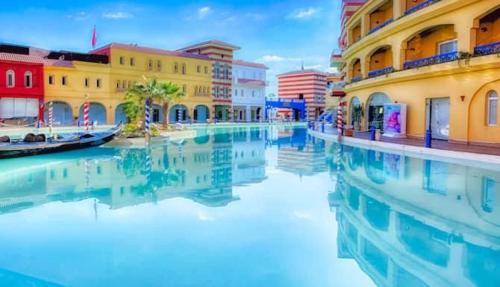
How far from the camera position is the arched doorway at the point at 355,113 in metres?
30.9

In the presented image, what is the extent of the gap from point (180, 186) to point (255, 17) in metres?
39.5

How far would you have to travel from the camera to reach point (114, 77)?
45.1 m

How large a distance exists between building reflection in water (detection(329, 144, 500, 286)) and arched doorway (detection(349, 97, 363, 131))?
18.4 m

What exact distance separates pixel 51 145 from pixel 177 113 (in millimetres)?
34516

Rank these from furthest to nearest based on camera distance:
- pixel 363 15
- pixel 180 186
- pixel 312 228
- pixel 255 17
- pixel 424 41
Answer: pixel 255 17 → pixel 363 15 → pixel 424 41 → pixel 180 186 → pixel 312 228

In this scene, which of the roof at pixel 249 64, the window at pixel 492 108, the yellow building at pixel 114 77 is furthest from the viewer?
the roof at pixel 249 64

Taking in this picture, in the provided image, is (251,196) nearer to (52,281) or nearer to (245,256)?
(245,256)

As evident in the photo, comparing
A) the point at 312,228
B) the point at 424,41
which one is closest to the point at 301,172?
the point at 312,228

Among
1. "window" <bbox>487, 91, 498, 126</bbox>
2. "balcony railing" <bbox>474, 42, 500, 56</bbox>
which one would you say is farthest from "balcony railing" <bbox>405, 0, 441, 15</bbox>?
"window" <bbox>487, 91, 498, 126</bbox>

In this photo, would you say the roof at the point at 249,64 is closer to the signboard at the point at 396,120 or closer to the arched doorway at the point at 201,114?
the arched doorway at the point at 201,114

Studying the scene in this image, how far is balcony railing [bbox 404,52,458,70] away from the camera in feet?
64.1

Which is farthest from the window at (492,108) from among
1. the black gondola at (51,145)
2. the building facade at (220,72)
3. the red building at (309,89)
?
the red building at (309,89)

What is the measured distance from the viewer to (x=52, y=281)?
15.3 ft

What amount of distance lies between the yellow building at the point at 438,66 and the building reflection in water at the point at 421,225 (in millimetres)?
7126
